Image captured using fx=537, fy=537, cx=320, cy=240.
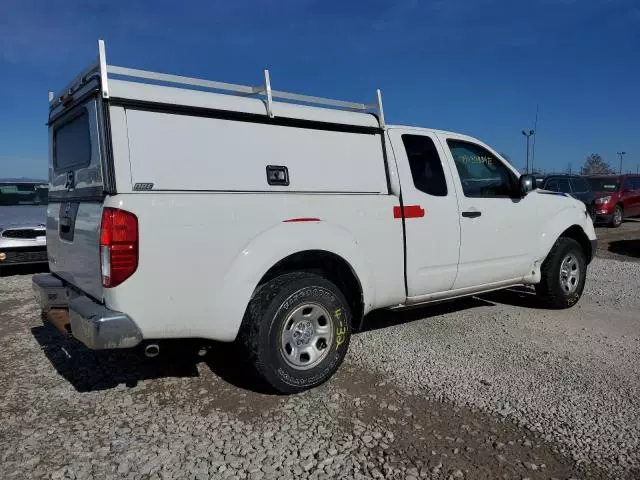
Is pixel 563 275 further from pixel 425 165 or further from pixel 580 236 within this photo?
pixel 425 165

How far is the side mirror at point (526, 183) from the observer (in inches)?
213

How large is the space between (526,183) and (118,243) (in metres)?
4.04

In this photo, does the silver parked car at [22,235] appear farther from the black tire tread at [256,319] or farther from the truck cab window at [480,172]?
the truck cab window at [480,172]

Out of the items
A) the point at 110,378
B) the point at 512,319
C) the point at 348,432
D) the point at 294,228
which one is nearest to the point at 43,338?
the point at 110,378

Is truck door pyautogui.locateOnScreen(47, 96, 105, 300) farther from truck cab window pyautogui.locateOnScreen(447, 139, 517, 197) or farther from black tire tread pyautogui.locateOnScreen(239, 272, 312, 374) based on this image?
truck cab window pyautogui.locateOnScreen(447, 139, 517, 197)

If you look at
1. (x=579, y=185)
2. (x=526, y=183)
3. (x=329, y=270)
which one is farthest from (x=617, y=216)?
(x=329, y=270)

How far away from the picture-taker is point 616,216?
54.2 ft

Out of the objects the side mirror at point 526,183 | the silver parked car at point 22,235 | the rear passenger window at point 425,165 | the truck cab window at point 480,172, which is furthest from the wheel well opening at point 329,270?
the silver parked car at point 22,235

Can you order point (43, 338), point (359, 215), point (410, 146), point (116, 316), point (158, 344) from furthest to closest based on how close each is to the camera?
point (43, 338) < point (410, 146) < point (359, 215) < point (158, 344) < point (116, 316)

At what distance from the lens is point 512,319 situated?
5.74 metres

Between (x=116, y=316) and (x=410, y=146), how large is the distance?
284 cm

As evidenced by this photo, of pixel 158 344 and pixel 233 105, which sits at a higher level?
pixel 233 105

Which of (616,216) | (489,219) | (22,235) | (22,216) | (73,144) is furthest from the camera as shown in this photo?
(616,216)

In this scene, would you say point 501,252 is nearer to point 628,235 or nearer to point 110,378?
point 110,378
